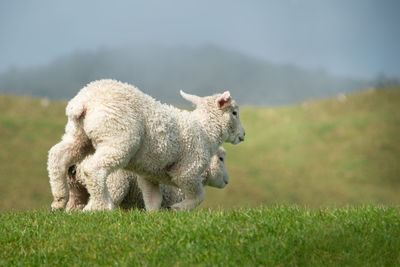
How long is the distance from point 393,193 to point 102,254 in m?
22.4

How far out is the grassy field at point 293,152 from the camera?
22.9 metres

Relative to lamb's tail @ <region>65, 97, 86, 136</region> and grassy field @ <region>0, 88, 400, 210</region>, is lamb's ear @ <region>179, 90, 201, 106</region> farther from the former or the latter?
grassy field @ <region>0, 88, 400, 210</region>

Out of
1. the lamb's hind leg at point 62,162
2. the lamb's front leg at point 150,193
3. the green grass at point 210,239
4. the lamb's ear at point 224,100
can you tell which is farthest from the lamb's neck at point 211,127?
the lamb's hind leg at point 62,162

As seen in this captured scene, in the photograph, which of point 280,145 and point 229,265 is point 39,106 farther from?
point 229,265

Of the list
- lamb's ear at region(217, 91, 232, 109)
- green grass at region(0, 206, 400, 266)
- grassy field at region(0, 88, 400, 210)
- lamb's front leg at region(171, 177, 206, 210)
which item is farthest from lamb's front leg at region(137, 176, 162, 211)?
grassy field at region(0, 88, 400, 210)

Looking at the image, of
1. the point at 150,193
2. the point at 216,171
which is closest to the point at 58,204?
the point at 150,193

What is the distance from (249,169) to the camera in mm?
26531

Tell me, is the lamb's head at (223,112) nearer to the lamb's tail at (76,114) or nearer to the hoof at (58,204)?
the lamb's tail at (76,114)

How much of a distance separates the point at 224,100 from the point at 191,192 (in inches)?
60.8

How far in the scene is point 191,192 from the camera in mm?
6953

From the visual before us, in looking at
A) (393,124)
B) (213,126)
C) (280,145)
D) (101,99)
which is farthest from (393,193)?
(101,99)

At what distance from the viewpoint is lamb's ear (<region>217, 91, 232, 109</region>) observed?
293 inches

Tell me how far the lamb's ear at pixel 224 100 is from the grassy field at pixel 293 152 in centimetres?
1421

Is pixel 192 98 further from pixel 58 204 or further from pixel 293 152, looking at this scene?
pixel 293 152
